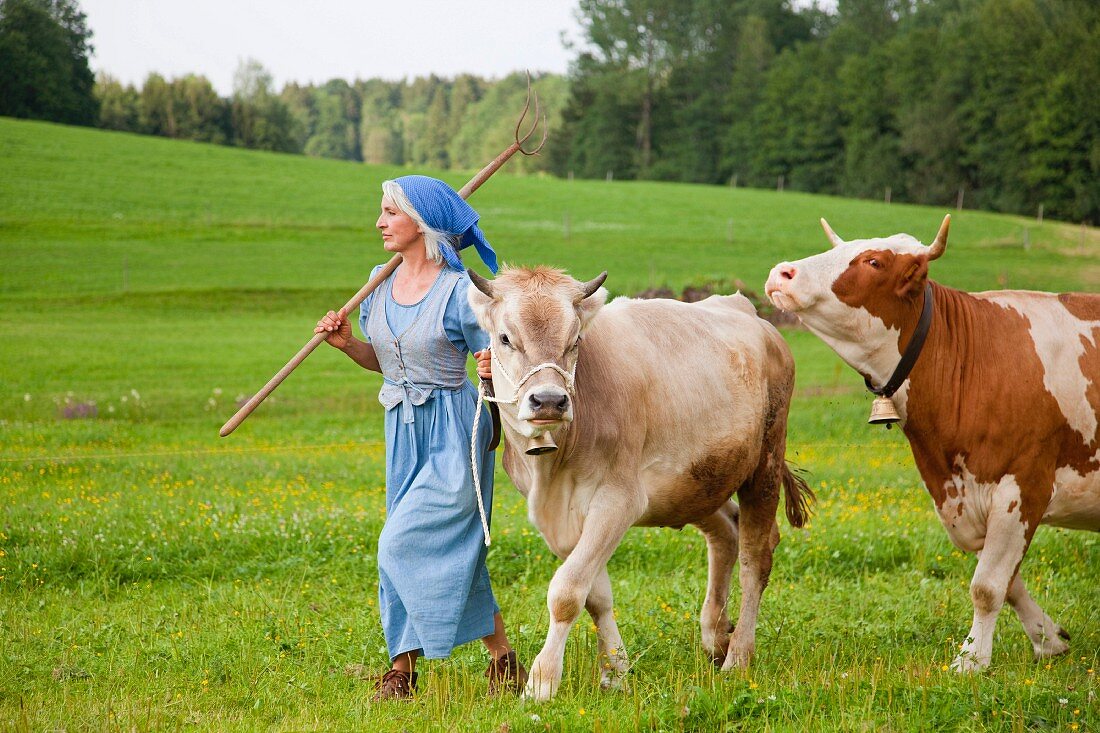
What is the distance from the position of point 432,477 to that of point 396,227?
Answer: 4.28ft

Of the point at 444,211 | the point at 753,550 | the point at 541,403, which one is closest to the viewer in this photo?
the point at 541,403

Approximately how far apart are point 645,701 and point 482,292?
2.03m

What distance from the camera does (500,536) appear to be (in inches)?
336

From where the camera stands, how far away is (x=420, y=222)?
18.3 feet

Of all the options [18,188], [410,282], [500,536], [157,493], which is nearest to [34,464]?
[157,493]

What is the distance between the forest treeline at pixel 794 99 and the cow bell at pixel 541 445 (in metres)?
40.0

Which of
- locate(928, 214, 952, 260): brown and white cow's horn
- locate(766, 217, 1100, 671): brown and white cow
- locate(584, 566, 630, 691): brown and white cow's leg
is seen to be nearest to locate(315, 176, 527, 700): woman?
locate(584, 566, 630, 691): brown and white cow's leg

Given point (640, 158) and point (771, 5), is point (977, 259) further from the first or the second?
point (771, 5)

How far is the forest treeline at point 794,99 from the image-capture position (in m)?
56.2

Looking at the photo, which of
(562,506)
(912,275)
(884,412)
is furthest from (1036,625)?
(562,506)

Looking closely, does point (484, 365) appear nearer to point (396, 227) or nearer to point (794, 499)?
point (396, 227)

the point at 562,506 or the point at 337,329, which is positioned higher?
the point at 337,329

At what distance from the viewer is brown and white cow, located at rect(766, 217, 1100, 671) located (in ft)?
18.8

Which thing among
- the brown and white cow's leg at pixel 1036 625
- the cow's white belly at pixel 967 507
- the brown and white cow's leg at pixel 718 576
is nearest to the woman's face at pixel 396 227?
the brown and white cow's leg at pixel 718 576
